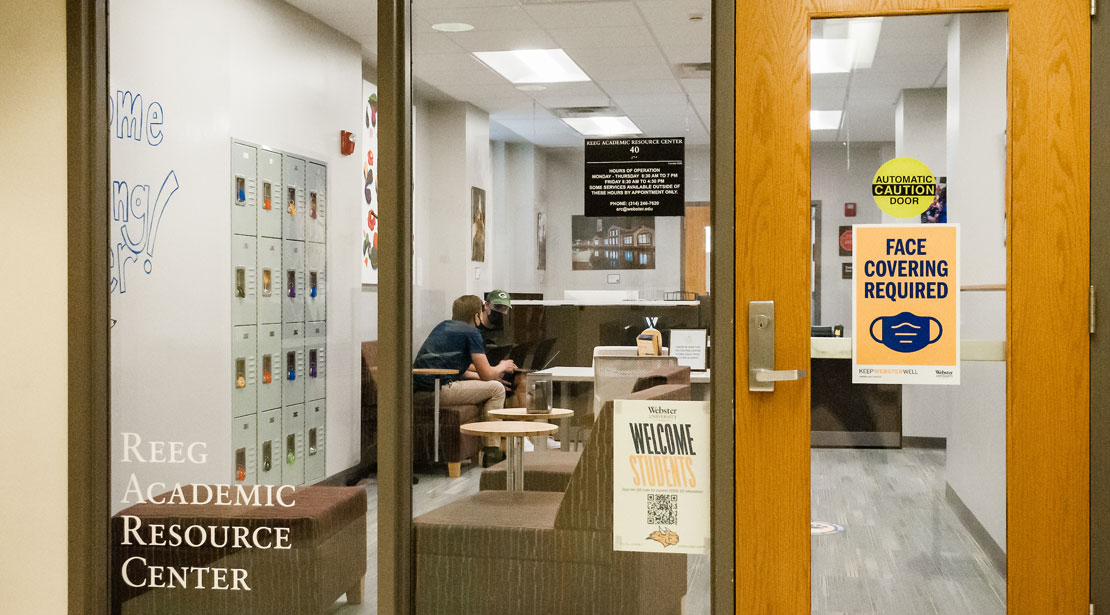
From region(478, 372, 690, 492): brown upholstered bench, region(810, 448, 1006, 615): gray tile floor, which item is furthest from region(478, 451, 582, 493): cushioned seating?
region(810, 448, 1006, 615): gray tile floor

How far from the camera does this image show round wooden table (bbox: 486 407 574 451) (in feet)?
7.80

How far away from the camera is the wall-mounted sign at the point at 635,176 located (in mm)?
2289

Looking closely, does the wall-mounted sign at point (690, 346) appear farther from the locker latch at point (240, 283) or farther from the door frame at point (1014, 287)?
the locker latch at point (240, 283)

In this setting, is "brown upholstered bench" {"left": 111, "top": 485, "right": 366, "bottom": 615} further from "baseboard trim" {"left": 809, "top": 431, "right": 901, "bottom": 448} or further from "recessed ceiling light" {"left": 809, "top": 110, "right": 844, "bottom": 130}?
"recessed ceiling light" {"left": 809, "top": 110, "right": 844, "bottom": 130}

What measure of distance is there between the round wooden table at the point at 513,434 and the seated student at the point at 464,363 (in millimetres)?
22

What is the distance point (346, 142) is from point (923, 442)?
1698 millimetres

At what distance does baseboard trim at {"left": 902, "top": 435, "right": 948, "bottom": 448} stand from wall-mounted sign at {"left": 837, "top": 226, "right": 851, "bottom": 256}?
48 cm

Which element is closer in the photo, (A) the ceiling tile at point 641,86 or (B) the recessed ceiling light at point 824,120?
(B) the recessed ceiling light at point 824,120

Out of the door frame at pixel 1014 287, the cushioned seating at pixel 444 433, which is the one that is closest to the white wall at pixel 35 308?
the cushioned seating at pixel 444 433

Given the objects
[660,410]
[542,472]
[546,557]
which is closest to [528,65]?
[660,410]

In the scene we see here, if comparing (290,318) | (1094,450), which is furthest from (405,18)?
(1094,450)

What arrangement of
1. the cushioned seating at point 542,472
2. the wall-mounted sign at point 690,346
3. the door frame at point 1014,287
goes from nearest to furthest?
the door frame at point 1014,287 → the wall-mounted sign at point 690,346 → the cushioned seating at point 542,472

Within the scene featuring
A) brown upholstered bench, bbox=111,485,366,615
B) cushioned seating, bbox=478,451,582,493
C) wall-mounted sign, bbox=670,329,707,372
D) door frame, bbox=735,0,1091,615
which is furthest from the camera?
brown upholstered bench, bbox=111,485,366,615

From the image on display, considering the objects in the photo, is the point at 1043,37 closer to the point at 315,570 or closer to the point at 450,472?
the point at 450,472
